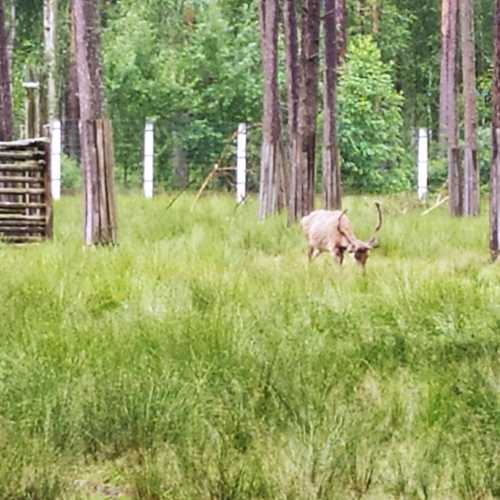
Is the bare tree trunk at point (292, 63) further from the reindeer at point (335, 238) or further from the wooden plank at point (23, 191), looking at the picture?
the reindeer at point (335, 238)

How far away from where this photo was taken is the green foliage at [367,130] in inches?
899

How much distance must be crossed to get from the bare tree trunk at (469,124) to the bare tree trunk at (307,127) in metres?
4.08

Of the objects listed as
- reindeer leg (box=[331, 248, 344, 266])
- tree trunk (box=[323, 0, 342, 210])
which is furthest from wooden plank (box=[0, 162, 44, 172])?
reindeer leg (box=[331, 248, 344, 266])

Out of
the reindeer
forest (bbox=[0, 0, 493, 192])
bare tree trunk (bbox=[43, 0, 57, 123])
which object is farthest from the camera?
bare tree trunk (bbox=[43, 0, 57, 123])

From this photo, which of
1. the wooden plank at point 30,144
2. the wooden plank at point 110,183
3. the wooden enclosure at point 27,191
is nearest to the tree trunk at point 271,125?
the wooden enclosure at point 27,191

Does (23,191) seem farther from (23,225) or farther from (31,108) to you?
(31,108)

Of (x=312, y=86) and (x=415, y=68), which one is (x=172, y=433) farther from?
(x=415, y=68)

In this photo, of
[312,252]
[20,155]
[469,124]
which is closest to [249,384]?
[312,252]

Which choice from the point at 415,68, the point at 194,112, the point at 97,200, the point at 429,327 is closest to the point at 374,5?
the point at 415,68

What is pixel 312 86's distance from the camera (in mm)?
12148

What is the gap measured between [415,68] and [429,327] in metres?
28.0

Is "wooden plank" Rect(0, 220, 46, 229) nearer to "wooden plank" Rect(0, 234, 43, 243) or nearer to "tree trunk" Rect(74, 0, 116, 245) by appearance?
"wooden plank" Rect(0, 234, 43, 243)

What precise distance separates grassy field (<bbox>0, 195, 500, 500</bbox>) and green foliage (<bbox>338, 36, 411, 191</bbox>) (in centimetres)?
1582

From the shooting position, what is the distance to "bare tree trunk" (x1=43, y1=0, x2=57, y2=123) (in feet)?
78.9
